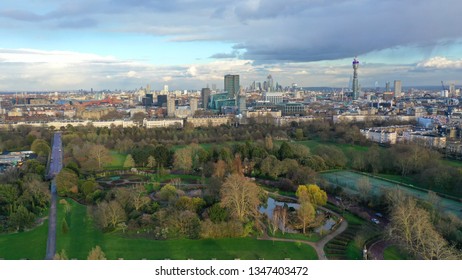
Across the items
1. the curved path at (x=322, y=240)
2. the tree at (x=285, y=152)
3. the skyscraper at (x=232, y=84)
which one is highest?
the skyscraper at (x=232, y=84)

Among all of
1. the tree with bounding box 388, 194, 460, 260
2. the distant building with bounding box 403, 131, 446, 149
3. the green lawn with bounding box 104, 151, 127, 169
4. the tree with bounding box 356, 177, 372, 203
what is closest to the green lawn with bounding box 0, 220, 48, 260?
the tree with bounding box 388, 194, 460, 260

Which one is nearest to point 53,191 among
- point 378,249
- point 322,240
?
point 322,240

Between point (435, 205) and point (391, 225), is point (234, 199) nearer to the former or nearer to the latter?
point (391, 225)

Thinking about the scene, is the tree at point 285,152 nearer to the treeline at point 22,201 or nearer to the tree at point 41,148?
the treeline at point 22,201

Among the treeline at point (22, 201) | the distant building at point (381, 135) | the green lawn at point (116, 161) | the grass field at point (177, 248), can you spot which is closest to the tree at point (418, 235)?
the grass field at point (177, 248)

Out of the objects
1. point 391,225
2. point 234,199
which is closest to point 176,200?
point 234,199
